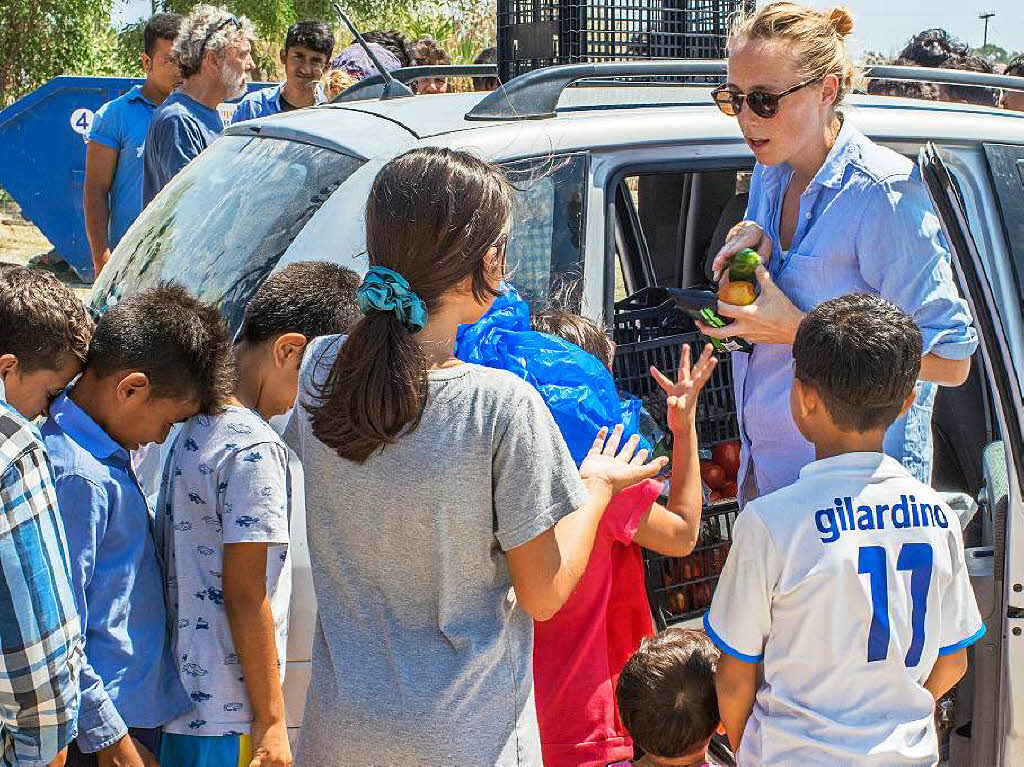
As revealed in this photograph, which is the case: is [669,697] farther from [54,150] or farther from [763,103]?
[54,150]

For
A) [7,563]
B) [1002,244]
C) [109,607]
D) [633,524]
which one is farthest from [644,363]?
[7,563]

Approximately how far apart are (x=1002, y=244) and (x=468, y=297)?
5.97 ft

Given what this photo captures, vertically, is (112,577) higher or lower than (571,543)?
lower

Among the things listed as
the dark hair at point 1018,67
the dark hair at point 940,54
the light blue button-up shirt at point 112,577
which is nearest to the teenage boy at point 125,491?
the light blue button-up shirt at point 112,577

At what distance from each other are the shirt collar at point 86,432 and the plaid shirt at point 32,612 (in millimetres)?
584

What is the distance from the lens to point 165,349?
2.51 m

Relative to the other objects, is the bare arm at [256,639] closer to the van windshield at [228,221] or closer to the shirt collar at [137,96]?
the van windshield at [228,221]

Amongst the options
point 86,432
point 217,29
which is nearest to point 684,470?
point 86,432

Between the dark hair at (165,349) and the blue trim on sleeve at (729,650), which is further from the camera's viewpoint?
the dark hair at (165,349)

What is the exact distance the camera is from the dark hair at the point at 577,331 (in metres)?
2.72

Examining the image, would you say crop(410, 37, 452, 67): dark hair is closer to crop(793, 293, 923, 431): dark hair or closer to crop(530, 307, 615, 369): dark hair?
crop(530, 307, 615, 369): dark hair

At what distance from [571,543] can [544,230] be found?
114 cm

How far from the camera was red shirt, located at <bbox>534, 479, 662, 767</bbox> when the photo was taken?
2521 millimetres

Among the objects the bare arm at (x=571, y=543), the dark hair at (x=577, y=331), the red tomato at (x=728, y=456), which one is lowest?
the red tomato at (x=728, y=456)
